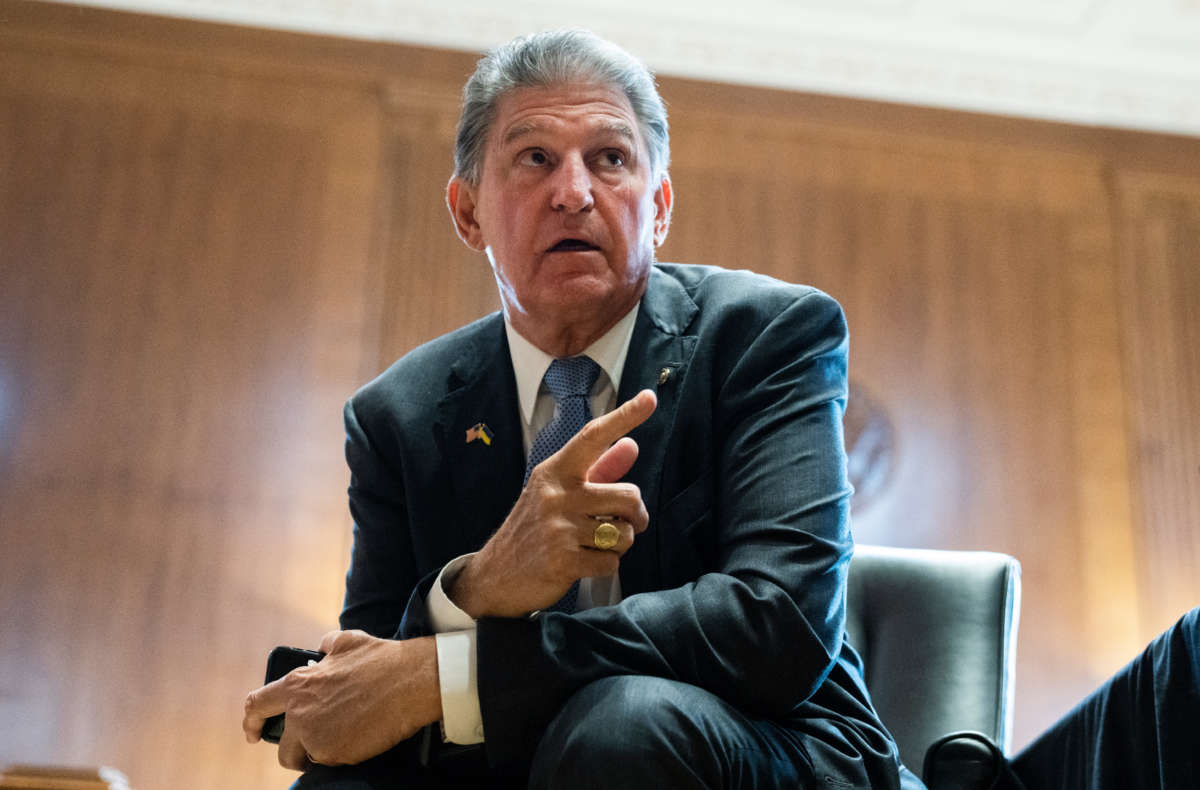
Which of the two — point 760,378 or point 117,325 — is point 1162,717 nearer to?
point 760,378

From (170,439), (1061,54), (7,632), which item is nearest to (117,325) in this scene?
(170,439)

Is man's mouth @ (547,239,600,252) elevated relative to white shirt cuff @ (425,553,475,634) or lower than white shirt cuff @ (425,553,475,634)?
elevated

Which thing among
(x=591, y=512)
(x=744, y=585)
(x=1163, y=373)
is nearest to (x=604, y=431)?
(x=591, y=512)

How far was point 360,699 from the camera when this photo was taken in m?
1.19

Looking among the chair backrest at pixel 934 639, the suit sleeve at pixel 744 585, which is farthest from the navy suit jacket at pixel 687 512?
the chair backrest at pixel 934 639

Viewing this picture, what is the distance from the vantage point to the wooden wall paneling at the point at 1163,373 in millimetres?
5062

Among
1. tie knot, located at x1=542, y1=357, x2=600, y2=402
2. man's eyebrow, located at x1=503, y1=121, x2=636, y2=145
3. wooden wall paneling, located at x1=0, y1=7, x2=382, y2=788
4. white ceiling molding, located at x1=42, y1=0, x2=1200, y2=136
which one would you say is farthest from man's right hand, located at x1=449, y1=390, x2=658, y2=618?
white ceiling molding, located at x1=42, y1=0, x2=1200, y2=136

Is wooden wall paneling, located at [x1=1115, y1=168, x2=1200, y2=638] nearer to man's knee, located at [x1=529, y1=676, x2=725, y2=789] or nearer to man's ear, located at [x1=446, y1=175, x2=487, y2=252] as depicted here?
man's ear, located at [x1=446, y1=175, x2=487, y2=252]

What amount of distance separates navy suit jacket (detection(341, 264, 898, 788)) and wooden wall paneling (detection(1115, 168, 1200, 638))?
4.32 m

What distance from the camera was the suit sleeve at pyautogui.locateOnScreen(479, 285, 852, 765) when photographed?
3.61 ft

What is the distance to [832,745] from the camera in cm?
116

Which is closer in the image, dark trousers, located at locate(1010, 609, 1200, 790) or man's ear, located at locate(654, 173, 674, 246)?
dark trousers, located at locate(1010, 609, 1200, 790)

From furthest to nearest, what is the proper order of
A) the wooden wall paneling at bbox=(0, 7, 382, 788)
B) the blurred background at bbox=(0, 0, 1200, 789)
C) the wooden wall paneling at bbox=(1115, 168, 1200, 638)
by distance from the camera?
the wooden wall paneling at bbox=(1115, 168, 1200, 638)
the blurred background at bbox=(0, 0, 1200, 789)
the wooden wall paneling at bbox=(0, 7, 382, 788)

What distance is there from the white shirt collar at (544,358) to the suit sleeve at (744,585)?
16 cm
